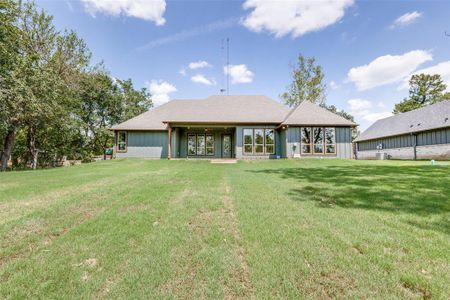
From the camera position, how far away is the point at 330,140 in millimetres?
16484

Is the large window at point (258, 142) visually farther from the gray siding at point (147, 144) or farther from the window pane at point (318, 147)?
the gray siding at point (147, 144)

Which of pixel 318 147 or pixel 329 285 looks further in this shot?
pixel 318 147

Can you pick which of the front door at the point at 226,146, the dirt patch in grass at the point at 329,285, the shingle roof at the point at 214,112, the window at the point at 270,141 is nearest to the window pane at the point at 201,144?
the front door at the point at 226,146

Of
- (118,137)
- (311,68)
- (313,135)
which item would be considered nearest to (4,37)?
(118,137)

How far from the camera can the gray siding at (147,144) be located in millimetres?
17891

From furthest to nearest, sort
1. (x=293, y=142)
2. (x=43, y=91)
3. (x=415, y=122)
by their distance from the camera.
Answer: (x=415, y=122), (x=293, y=142), (x=43, y=91)

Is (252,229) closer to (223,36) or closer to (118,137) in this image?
(118,137)

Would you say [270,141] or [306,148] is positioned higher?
[270,141]

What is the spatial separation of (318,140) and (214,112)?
29.6 feet

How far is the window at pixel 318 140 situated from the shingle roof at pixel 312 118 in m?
0.67

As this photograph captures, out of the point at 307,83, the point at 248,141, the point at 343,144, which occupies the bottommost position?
the point at 343,144

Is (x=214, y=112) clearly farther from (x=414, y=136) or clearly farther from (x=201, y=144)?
(x=414, y=136)

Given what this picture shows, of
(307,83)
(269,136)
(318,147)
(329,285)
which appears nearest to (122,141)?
(269,136)

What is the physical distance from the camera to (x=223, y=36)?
70.3 feet
